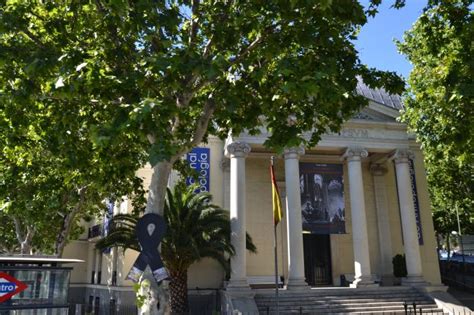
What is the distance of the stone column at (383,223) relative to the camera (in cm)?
2298

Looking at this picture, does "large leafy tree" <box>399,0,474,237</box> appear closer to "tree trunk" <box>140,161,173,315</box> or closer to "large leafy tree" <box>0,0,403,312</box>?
"large leafy tree" <box>0,0,403,312</box>

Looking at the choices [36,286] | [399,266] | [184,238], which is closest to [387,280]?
[399,266]

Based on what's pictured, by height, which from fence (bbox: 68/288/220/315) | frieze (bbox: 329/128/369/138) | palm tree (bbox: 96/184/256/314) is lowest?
fence (bbox: 68/288/220/315)

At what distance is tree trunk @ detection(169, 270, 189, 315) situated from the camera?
16.8 meters

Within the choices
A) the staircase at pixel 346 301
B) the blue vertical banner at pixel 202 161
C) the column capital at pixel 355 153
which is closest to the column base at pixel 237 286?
the staircase at pixel 346 301

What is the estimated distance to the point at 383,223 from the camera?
942 inches

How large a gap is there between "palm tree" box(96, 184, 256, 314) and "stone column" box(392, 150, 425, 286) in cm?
827

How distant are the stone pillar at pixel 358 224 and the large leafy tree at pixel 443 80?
4.75 metres

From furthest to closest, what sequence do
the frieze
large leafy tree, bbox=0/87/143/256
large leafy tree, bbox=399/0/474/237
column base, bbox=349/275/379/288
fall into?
the frieze
column base, bbox=349/275/379/288
large leafy tree, bbox=399/0/474/237
large leafy tree, bbox=0/87/143/256

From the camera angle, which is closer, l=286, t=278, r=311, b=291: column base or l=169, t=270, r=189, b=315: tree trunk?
l=169, t=270, r=189, b=315: tree trunk

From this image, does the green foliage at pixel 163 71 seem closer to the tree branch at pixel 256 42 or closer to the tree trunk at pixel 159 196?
the tree branch at pixel 256 42

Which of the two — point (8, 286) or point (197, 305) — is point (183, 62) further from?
point (197, 305)

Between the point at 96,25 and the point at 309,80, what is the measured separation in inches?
201

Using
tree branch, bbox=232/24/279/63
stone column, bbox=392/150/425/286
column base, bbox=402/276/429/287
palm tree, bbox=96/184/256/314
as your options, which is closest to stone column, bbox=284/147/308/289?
palm tree, bbox=96/184/256/314
